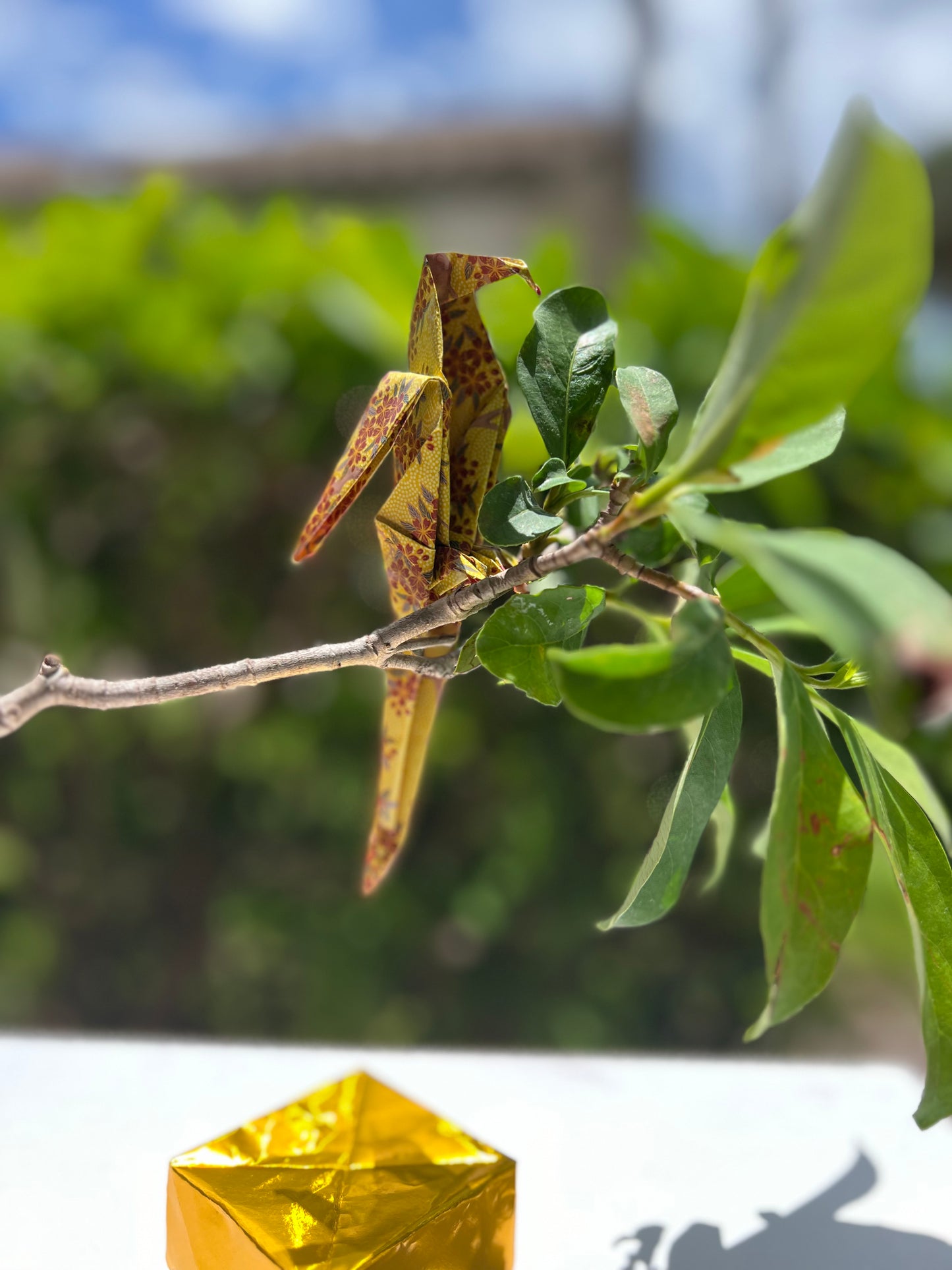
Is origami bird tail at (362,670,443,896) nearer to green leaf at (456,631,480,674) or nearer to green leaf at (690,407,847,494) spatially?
green leaf at (456,631,480,674)

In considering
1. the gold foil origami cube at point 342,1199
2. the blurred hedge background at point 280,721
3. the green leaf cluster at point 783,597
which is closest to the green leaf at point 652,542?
the green leaf cluster at point 783,597

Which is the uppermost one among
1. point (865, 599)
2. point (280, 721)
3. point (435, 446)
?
point (280, 721)

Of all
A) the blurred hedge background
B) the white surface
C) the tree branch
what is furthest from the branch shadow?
the blurred hedge background

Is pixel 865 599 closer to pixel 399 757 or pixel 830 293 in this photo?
pixel 830 293

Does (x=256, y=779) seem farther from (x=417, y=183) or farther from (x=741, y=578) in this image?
(x=417, y=183)

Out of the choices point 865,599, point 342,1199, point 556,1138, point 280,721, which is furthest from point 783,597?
point 280,721

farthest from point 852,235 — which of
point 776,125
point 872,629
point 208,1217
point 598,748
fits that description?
point 776,125

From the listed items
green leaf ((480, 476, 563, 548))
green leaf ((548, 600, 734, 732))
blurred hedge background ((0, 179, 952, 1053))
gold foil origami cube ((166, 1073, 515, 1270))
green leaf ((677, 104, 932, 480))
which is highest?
blurred hedge background ((0, 179, 952, 1053))
